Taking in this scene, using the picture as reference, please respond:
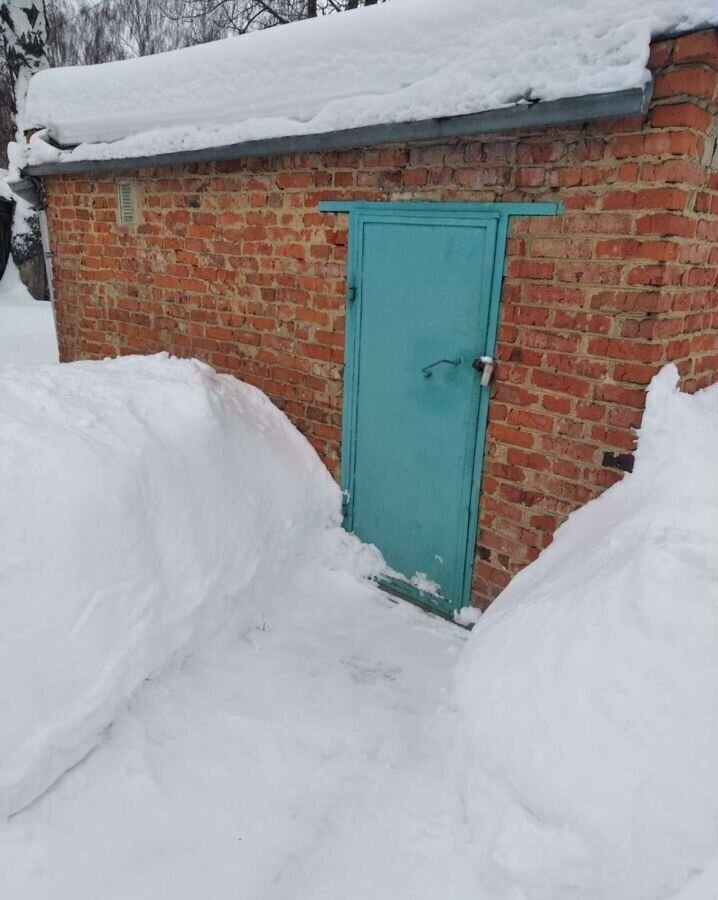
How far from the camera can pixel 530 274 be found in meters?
2.76

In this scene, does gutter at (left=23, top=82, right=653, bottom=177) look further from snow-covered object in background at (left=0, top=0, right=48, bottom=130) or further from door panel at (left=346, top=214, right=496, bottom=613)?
snow-covered object in background at (left=0, top=0, right=48, bottom=130)

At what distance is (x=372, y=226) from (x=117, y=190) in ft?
7.91

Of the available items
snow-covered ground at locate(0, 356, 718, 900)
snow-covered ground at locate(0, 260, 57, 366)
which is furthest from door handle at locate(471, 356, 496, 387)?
snow-covered ground at locate(0, 260, 57, 366)

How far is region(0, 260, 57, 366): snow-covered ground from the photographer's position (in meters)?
8.75

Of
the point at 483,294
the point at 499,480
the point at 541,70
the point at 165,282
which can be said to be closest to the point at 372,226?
the point at 483,294

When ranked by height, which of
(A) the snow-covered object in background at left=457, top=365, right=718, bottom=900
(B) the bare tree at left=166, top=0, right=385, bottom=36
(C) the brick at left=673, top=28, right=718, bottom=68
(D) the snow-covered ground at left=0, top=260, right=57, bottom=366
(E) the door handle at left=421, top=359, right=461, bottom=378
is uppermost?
(B) the bare tree at left=166, top=0, right=385, bottom=36

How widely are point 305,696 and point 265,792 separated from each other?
0.51 m

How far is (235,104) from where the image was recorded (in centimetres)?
364

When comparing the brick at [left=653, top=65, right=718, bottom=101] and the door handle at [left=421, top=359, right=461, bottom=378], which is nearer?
the brick at [left=653, top=65, right=718, bottom=101]

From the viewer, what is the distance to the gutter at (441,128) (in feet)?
7.43

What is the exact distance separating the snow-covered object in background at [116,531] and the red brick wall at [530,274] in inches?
24.2

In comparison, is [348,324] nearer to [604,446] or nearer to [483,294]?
[483,294]

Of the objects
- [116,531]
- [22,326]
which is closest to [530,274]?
[116,531]

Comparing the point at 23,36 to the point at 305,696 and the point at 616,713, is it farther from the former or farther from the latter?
the point at 616,713
